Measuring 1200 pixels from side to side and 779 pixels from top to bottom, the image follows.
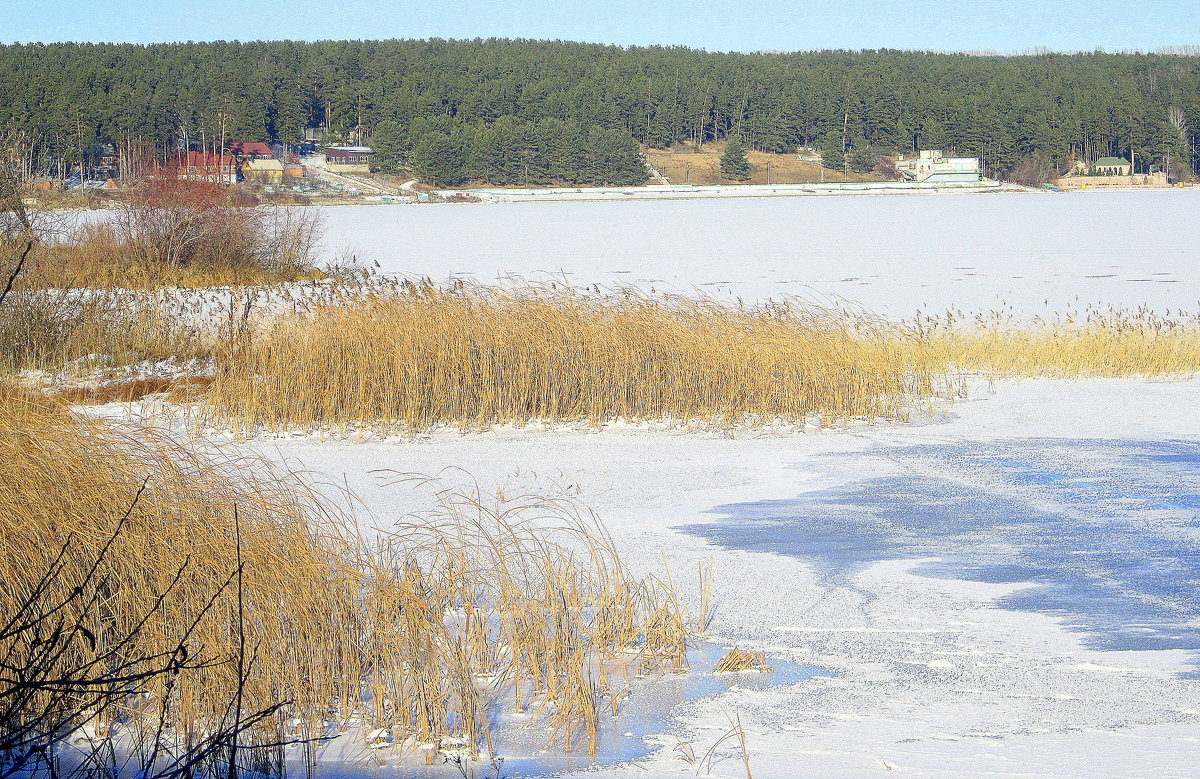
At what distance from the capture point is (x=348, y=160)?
116 m

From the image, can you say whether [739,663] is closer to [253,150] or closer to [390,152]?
[253,150]

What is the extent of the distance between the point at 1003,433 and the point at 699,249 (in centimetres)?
2672

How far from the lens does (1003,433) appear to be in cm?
960

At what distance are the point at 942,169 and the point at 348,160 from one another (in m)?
55.7

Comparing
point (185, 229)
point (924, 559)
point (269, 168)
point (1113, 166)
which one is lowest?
point (924, 559)

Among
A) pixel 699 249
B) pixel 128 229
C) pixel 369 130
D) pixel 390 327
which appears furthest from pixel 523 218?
pixel 369 130

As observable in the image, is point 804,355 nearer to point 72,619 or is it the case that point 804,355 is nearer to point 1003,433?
point 1003,433

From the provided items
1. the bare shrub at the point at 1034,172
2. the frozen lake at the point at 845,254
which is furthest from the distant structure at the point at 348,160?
the bare shrub at the point at 1034,172

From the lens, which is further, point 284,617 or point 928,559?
point 928,559

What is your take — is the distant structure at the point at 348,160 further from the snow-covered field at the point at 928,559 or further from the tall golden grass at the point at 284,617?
the tall golden grass at the point at 284,617

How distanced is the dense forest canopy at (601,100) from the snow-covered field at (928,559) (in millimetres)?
103056

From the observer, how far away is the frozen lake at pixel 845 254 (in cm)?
2230

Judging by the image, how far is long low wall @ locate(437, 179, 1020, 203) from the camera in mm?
99506

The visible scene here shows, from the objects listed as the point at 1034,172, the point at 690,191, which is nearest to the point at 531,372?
the point at 690,191
